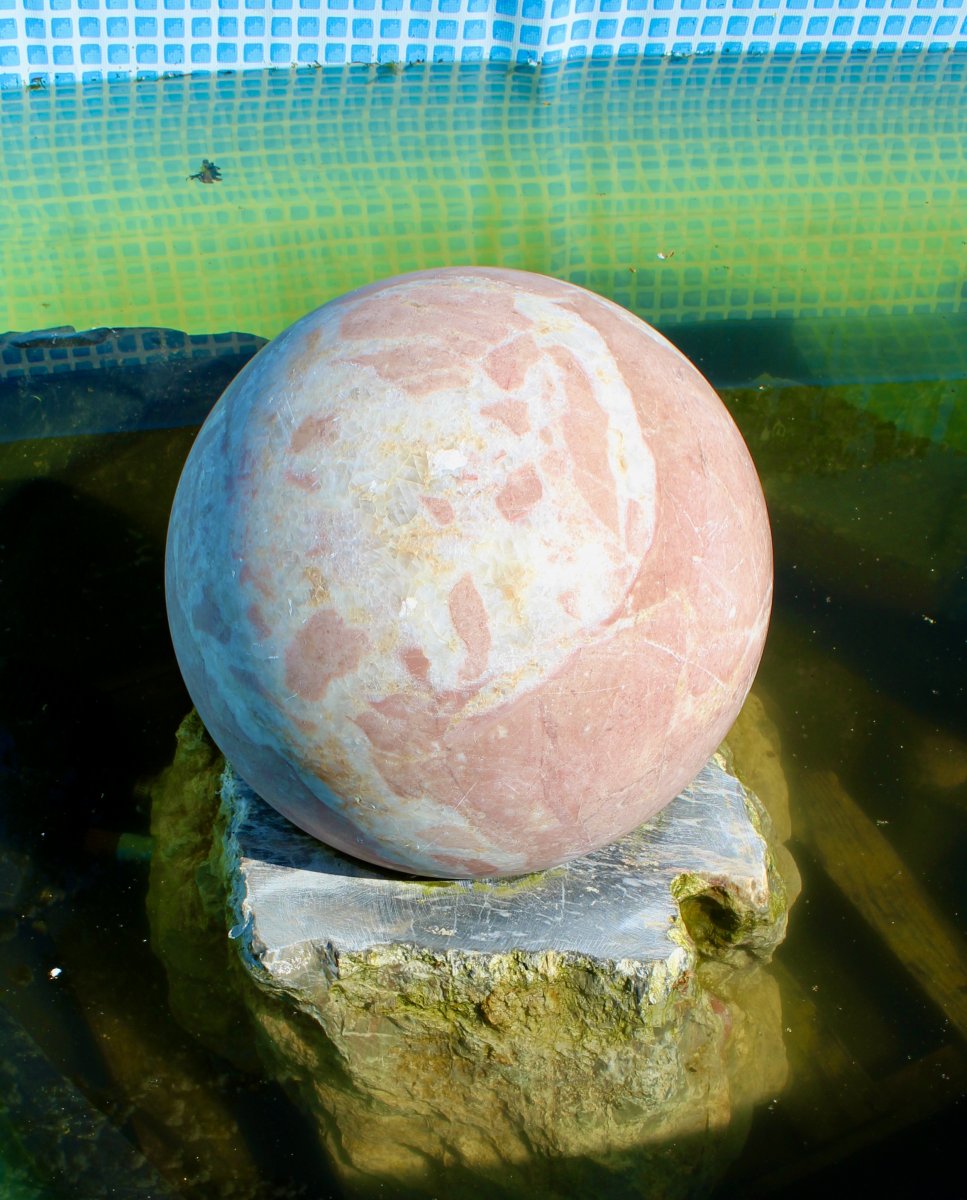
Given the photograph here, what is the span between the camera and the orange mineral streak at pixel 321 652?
208 cm

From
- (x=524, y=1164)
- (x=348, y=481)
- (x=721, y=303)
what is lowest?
(x=524, y=1164)

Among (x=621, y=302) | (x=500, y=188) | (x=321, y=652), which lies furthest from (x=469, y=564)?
(x=500, y=188)

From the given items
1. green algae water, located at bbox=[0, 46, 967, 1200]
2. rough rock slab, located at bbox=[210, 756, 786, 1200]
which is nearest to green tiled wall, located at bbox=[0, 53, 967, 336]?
green algae water, located at bbox=[0, 46, 967, 1200]

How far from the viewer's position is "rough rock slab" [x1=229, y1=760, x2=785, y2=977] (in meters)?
2.57

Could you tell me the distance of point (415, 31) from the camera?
640 centimetres

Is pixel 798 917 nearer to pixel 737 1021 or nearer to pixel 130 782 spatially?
pixel 737 1021

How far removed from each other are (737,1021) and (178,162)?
16.3 ft

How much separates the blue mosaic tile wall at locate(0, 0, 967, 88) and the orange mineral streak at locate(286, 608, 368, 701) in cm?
525

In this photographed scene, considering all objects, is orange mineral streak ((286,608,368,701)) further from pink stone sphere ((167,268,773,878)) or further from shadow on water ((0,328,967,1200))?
shadow on water ((0,328,967,1200))

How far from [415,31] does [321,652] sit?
5394mm

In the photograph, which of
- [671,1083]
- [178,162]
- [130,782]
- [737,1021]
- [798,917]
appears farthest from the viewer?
[178,162]

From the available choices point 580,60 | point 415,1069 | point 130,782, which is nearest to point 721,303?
point 580,60

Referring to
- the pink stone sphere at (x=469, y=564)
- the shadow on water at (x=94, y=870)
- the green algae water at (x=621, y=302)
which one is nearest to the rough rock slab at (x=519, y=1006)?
the green algae water at (x=621, y=302)

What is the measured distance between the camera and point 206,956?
312cm
